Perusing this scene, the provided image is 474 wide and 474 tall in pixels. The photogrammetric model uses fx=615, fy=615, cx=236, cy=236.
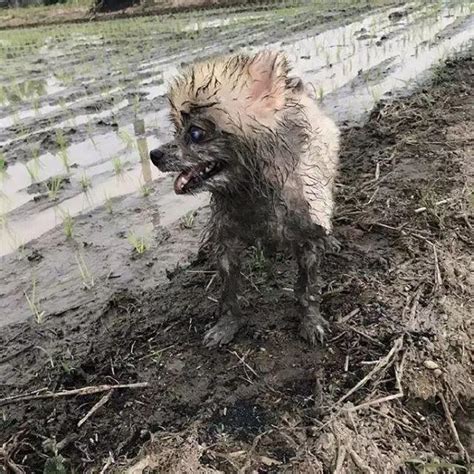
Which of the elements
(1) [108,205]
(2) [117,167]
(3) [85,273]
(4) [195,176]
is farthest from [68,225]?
(4) [195,176]

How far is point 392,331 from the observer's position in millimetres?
3088

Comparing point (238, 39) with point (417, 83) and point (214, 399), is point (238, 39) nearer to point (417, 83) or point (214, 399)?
point (417, 83)

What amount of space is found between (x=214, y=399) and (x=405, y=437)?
2.79ft

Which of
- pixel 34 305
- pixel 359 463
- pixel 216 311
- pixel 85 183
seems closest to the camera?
pixel 359 463

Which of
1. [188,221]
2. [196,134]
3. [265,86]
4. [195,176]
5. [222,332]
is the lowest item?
[188,221]

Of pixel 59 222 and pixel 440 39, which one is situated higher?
pixel 59 222

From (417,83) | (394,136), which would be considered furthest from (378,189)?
(417,83)

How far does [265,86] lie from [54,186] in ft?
11.8

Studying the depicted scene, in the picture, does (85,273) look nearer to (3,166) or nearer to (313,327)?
(313,327)

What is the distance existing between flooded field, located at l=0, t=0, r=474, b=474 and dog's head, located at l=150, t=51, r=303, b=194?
1.01 metres

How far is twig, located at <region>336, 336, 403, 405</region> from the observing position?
2729mm

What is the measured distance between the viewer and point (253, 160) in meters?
2.59

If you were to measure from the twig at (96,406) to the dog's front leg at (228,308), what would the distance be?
566mm

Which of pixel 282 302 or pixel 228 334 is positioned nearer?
pixel 228 334
